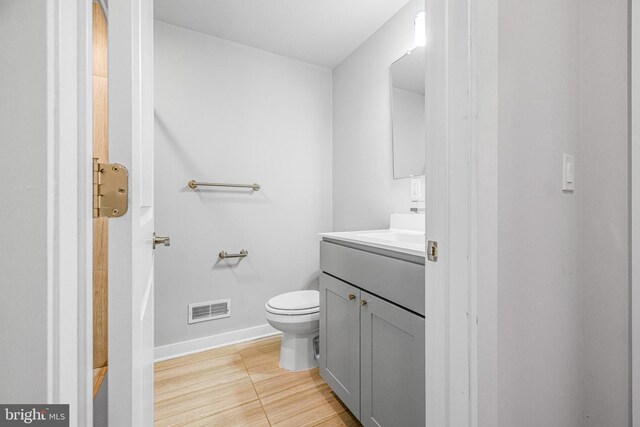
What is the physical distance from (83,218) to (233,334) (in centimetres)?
198

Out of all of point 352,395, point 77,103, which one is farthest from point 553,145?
point 352,395

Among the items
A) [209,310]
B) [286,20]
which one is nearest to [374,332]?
[209,310]

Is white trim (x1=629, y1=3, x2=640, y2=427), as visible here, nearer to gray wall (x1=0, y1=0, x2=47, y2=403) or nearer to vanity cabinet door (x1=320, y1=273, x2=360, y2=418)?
vanity cabinet door (x1=320, y1=273, x2=360, y2=418)

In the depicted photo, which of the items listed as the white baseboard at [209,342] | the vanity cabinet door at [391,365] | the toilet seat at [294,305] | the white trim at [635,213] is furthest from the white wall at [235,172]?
the white trim at [635,213]

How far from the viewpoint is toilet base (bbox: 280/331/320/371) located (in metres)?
1.70

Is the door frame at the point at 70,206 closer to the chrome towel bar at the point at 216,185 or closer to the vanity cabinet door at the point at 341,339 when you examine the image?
the vanity cabinet door at the point at 341,339

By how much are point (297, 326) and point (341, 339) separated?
387mm

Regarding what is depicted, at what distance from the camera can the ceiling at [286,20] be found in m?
1.68

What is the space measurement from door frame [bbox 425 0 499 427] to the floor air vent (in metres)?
1.69

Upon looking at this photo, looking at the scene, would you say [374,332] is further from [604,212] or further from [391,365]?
[604,212]

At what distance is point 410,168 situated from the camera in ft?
5.59

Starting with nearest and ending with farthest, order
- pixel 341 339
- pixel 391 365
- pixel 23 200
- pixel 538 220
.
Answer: pixel 23 200
pixel 538 220
pixel 391 365
pixel 341 339

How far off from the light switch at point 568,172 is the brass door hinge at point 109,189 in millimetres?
1153

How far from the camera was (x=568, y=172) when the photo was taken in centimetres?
88
